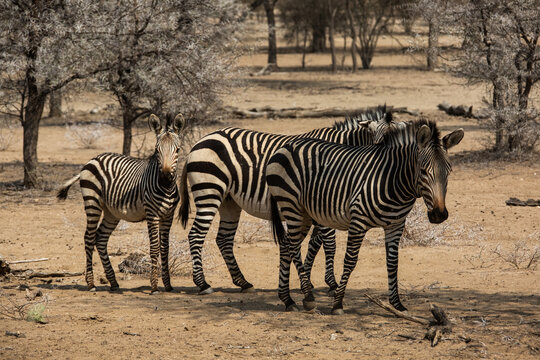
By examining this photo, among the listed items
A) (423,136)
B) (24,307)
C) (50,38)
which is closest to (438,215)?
(423,136)

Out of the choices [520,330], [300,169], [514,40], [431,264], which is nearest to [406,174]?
[300,169]

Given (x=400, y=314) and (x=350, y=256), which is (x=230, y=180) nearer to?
(x=350, y=256)

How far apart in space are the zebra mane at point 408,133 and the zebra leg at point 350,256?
839 mm

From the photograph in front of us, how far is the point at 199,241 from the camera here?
8453mm

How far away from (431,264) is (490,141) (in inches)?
380

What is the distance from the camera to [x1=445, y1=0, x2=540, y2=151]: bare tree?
1609 centimetres

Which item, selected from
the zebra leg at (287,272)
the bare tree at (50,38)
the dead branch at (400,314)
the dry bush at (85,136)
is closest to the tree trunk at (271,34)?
the dry bush at (85,136)

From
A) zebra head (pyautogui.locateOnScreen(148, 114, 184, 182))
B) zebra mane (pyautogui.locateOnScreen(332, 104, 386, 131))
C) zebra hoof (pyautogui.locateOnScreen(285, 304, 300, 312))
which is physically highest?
zebra mane (pyautogui.locateOnScreen(332, 104, 386, 131))

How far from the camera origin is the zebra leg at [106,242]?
28.2 feet

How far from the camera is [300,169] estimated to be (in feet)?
23.9

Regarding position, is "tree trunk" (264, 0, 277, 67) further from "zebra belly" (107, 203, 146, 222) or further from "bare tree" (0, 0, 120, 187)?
"zebra belly" (107, 203, 146, 222)

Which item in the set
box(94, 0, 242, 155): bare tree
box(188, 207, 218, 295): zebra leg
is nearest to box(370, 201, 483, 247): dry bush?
box(188, 207, 218, 295): zebra leg

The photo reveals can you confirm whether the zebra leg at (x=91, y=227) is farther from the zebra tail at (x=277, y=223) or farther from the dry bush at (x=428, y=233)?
the dry bush at (x=428, y=233)

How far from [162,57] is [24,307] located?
26.4 ft
